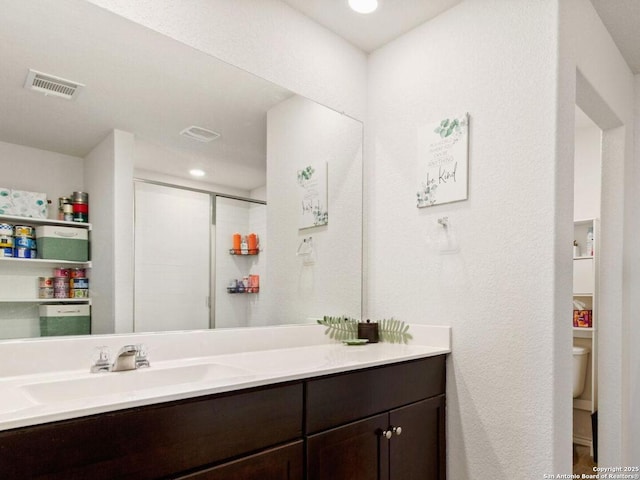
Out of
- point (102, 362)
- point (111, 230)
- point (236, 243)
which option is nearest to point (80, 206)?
point (111, 230)

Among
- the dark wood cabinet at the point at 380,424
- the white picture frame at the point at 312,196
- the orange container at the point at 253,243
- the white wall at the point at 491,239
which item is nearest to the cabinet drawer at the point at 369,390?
the dark wood cabinet at the point at 380,424

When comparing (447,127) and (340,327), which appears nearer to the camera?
(447,127)

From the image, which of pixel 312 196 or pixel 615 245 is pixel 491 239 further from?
pixel 615 245

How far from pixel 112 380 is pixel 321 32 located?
1.73 metres

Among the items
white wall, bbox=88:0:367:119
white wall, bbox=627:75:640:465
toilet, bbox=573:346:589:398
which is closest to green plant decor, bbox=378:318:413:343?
white wall, bbox=88:0:367:119

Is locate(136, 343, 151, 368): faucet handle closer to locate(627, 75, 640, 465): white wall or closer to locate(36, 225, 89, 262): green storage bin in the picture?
locate(36, 225, 89, 262): green storage bin

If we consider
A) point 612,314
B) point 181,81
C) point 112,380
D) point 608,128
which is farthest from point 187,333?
point 608,128

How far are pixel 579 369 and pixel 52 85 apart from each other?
12.2 ft

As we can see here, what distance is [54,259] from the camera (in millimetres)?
1351

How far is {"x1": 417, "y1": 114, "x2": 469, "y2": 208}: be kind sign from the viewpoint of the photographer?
1880mm

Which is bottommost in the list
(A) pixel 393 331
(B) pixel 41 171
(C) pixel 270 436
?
(C) pixel 270 436

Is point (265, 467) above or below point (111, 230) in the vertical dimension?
below

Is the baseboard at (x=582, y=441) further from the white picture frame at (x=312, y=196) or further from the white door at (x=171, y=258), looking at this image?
the white door at (x=171, y=258)

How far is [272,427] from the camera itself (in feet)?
4.03
